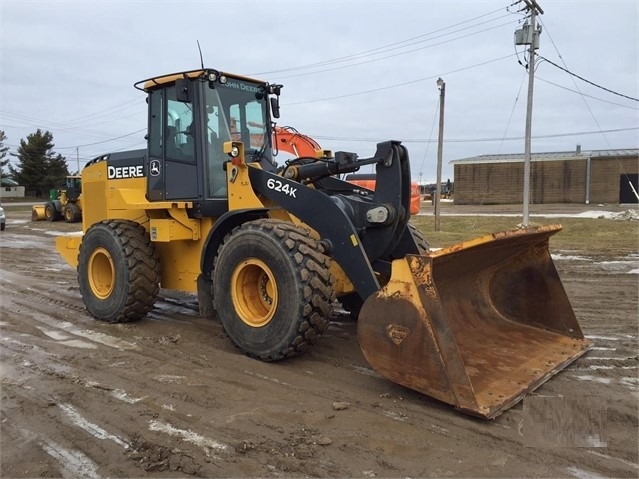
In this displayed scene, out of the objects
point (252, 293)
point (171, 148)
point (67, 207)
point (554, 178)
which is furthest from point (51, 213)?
point (554, 178)

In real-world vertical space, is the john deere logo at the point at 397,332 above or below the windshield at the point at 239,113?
below

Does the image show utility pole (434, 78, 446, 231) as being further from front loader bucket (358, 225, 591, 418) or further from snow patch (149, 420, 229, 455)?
snow patch (149, 420, 229, 455)

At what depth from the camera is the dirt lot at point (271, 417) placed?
3.02 metres

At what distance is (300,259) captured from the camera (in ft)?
14.1

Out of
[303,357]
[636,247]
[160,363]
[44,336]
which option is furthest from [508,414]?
[636,247]

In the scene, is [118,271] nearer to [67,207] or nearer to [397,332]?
[397,332]

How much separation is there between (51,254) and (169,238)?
9.43 meters

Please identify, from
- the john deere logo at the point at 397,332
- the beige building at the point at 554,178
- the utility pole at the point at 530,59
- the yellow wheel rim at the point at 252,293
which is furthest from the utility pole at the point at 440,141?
the beige building at the point at 554,178

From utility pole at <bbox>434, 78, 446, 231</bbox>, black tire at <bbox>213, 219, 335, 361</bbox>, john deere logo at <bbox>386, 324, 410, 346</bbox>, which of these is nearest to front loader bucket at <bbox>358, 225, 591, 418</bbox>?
john deere logo at <bbox>386, 324, 410, 346</bbox>

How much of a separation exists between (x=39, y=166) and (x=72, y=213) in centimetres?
3627

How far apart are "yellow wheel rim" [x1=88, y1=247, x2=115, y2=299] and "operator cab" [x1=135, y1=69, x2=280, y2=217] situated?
99 cm

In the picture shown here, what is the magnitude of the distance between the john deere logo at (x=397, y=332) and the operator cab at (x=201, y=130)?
8.54 feet

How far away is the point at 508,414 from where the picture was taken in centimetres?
359

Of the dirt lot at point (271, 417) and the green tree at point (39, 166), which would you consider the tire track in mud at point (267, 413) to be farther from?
the green tree at point (39, 166)
